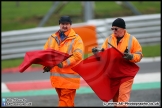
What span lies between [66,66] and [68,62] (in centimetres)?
9

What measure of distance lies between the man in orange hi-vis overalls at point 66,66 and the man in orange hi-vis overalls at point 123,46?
1.37 feet

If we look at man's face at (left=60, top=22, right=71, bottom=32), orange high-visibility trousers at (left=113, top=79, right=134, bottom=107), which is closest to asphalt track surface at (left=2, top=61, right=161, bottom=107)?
orange high-visibility trousers at (left=113, top=79, right=134, bottom=107)

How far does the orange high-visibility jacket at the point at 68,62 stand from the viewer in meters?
8.64

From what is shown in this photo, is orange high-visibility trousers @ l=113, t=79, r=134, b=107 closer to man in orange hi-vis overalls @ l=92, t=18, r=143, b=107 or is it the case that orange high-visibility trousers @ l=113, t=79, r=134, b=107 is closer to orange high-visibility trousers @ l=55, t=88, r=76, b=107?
man in orange hi-vis overalls @ l=92, t=18, r=143, b=107

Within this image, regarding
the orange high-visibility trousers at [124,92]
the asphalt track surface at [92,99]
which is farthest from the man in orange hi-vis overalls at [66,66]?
the asphalt track surface at [92,99]

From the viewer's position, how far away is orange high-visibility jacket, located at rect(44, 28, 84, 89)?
28.3 ft

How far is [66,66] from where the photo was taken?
8.66 meters

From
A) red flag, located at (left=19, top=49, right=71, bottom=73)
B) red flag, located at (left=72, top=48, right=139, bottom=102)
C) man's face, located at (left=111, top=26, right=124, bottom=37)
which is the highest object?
man's face, located at (left=111, top=26, right=124, bottom=37)

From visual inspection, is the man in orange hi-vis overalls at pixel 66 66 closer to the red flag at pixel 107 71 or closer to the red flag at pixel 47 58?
the red flag at pixel 47 58

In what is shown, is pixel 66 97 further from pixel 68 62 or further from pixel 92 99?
pixel 92 99

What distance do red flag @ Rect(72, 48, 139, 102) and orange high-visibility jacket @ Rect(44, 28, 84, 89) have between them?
0.63ft

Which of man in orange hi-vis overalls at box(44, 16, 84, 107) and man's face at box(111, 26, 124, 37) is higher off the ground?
man's face at box(111, 26, 124, 37)

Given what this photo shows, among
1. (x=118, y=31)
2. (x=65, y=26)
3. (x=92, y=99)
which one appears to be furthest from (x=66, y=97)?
(x=92, y=99)

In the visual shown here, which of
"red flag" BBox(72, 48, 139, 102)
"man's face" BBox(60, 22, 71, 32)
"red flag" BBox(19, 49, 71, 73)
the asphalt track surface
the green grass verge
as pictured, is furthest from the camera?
the green grass verge
